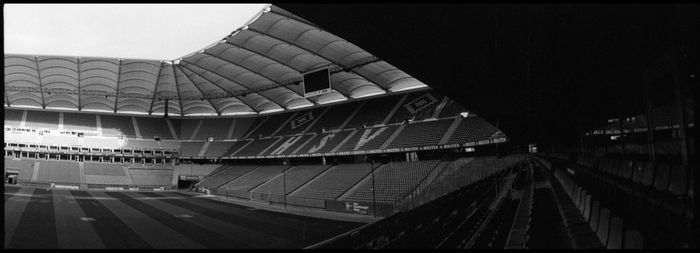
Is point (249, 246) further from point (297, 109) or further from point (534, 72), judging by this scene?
point (297, 109)

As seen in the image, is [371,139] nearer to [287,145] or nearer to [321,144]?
[321,144]

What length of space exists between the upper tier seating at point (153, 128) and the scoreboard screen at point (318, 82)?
35.9m

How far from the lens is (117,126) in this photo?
49.8m

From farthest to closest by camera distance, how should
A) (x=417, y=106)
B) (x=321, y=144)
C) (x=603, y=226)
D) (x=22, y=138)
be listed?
(x=22, y=138), (x=321, y=144), (x=417, y=106), (x=603, y=226)

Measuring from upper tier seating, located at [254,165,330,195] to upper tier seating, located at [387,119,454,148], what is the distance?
8.07 m

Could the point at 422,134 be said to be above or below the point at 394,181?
above

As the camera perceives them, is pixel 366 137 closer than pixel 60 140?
Yes

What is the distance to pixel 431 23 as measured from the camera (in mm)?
5484

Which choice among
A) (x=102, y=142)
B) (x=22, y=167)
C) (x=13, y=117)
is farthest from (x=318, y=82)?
(x=13, y=117)

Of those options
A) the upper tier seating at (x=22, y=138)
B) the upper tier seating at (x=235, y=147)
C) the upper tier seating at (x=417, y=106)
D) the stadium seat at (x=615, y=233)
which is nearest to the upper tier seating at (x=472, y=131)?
the upper tier seating at (x=417, y=106)

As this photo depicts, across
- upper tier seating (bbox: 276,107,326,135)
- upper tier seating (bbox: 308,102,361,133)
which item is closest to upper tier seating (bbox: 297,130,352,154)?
upper tier seating (bbox: 308,102,361,133)

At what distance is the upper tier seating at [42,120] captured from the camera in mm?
46031

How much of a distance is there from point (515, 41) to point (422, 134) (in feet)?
83.4

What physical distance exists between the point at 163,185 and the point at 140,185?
2.57 meters
